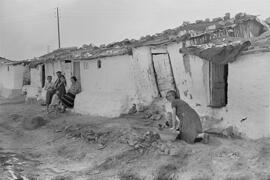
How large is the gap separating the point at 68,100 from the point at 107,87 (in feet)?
6.51

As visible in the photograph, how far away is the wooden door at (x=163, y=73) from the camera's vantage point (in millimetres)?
11297

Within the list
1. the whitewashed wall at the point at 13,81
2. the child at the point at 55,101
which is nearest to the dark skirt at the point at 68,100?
the child at the point at 55,101

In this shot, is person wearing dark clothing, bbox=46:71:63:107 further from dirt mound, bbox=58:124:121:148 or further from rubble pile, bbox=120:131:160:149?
rubble pile, bbox=120:131:160:149

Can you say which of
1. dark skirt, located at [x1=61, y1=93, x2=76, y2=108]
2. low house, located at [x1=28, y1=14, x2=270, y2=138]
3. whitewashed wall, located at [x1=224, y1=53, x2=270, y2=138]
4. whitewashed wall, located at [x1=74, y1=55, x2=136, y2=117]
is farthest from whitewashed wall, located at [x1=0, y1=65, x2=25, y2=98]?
whitewashed wall, located at [x1=224, y1=53, x2=270, y2=138]

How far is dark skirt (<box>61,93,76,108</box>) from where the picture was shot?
14523 mm

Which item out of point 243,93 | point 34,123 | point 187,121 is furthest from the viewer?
point 34,123

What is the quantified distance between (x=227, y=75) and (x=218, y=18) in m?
4.10

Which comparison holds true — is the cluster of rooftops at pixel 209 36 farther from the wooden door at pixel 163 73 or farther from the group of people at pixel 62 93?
the group of people at pixel 62 93

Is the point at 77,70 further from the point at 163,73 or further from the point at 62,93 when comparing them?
the point at 163,73

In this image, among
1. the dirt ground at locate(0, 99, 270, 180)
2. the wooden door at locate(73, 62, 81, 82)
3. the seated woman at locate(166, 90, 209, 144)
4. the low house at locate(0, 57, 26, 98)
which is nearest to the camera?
the dirt ground at locate(0, 99, 270, 180)

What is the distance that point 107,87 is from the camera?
523 inches

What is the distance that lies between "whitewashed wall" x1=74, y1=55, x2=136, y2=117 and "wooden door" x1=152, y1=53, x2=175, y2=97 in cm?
93

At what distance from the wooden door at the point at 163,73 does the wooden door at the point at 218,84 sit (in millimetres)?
1867

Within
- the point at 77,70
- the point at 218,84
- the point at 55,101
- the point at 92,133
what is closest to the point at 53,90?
the point at 55,101
